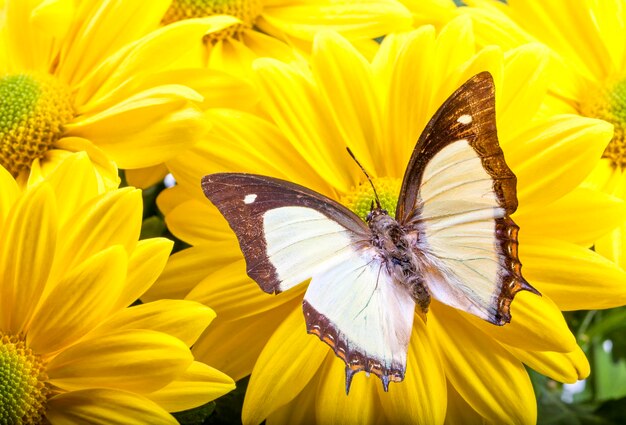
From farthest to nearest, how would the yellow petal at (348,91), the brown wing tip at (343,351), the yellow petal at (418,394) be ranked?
the yellow petal at (348,91), the yellow petal at (418,394), the brown wing tip at (343,351)

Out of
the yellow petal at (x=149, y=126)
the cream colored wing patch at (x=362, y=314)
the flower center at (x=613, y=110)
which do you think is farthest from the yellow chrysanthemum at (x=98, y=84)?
the flower center at (x=613, y=110)

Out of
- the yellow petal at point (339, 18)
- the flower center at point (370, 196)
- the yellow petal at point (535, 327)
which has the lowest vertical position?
the yellow petal at point (535, 327)

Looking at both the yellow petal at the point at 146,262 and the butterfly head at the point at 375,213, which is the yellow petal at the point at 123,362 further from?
the butterfly head at the point at 375,213

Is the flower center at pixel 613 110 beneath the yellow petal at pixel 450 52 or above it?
beneath

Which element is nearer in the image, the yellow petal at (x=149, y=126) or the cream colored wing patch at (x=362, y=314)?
the cream colored wing patch at (x=362, y=314)

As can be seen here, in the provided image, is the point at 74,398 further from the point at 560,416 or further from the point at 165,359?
the point at 560,416

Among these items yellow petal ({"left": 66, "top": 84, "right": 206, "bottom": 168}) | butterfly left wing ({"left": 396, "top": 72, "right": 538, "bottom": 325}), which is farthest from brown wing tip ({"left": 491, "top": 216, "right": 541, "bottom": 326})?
yellow petal ({"left": 66, "top": 84, "right": 206, "bottom": 168})

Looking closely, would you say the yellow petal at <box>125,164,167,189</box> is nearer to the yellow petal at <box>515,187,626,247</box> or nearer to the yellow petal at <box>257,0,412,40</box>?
the yellow petal at <box>257,0,412,40</box>

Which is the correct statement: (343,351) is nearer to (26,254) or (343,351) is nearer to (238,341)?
(238,341)
